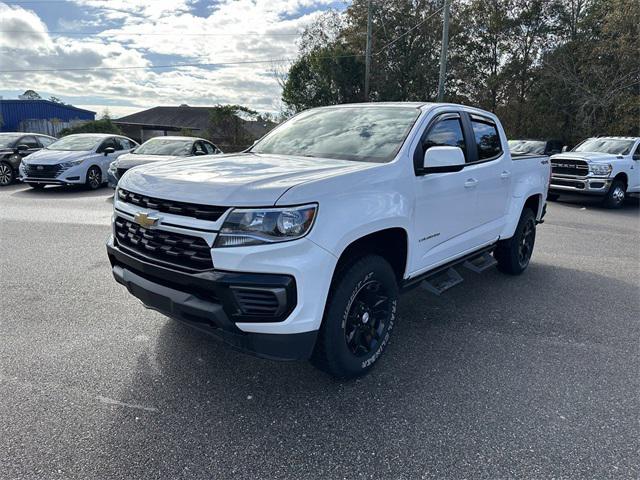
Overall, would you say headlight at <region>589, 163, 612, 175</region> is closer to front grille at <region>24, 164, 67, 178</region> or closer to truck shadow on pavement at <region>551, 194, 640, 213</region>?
truck shadow on pavement at <region>551, 194, 640, 213</region>

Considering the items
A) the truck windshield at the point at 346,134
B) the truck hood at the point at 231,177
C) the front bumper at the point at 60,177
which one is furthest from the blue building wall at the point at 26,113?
the truck hood at the point at 231,177

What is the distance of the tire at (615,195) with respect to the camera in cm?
1220

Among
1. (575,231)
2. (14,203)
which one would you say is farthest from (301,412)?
(14,203)

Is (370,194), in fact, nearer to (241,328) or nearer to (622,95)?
(241,328)

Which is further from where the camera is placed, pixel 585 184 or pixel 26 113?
pixel 26 113

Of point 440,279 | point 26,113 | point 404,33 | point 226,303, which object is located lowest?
point 440,279

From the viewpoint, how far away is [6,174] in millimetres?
13398

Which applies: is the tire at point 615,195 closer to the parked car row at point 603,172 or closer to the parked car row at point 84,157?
the parked car row at point 603,172

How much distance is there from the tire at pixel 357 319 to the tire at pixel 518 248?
8.37 feet

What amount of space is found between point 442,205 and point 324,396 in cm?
177

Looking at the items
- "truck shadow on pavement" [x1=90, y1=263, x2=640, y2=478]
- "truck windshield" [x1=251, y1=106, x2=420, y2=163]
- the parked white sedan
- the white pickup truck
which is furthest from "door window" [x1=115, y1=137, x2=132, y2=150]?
"truck shadow on pavement" [x1=90, y1=263, x2=640, y2=478]

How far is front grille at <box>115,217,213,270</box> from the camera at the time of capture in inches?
104

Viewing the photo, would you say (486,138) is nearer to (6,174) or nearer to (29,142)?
(6,174)

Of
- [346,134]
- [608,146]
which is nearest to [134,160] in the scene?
[346,134]
